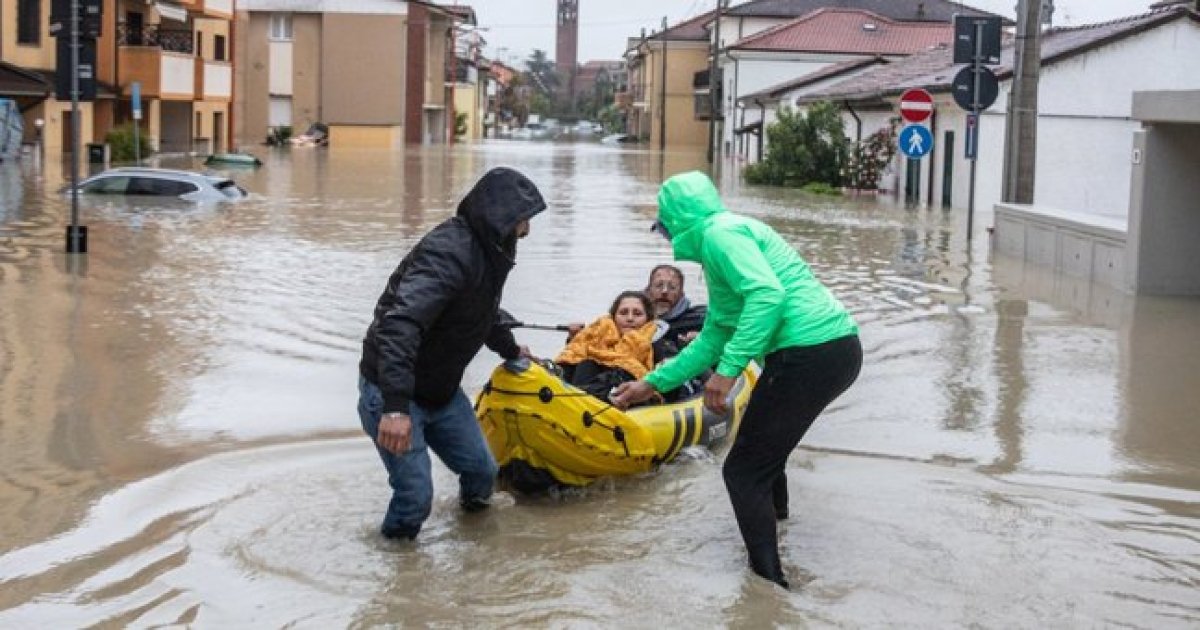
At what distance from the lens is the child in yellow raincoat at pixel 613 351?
29.4 ft

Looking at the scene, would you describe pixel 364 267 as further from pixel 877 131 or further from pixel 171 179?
pixel 877 131

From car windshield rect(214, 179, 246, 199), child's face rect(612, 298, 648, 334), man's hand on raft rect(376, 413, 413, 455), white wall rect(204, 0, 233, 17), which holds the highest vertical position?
white wall rect(204, 0, 233, 17)

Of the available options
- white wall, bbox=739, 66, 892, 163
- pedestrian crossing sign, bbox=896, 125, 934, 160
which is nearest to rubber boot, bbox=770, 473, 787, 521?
pedestrian crossing sign, bbox=896, 125, 934, 160

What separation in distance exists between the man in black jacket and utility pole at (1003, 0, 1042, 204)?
51.5 feet

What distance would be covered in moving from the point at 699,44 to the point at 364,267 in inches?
3314

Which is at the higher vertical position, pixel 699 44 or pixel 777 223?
pixel 699 44

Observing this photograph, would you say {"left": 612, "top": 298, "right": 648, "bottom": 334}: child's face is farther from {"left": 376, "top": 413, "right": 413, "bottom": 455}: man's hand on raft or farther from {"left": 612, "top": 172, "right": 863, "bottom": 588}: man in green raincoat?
{"left": 376, "top": 413, "right": 413, "bottom": 455}: man's hand on raft

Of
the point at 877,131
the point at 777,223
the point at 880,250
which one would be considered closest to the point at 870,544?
the point at 880,250

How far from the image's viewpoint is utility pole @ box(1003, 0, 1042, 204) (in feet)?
69.7

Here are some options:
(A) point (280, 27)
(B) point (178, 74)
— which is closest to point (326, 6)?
(A) point (280, 27)

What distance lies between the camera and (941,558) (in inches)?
279

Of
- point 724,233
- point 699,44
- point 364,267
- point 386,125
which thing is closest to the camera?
point 724,233

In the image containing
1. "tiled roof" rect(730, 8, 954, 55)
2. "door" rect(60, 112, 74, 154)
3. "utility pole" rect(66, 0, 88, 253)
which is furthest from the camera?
"tiled roof" rect(730, 8, 954, 55)

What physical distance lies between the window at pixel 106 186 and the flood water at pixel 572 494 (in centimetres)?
1087
